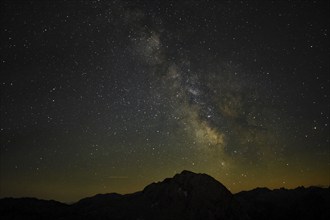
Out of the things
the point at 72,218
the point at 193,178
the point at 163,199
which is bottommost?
the point at 72,218

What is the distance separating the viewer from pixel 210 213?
6398 inches

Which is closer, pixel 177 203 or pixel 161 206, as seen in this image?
pixel 161 206

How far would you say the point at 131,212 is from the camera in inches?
6348

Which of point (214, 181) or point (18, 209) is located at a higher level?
point (214, 181)

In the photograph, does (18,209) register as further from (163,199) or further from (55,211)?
(163,199)

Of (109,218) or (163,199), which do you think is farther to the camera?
(163,199)

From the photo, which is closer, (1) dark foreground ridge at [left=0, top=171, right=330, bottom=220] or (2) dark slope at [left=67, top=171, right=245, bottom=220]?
(1) dark foreground ridge at [left=0, top=171, right=330, bottom=220]

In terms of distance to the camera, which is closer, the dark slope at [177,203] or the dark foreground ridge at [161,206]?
the dark foreground ridge at [161,206]

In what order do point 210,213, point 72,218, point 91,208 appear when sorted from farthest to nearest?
point 91,208, point 210,213, point 72,218

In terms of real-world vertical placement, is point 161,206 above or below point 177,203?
below

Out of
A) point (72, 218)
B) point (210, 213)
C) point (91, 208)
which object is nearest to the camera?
point (72, 218)

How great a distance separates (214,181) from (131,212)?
163ft

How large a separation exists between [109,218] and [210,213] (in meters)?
48.6

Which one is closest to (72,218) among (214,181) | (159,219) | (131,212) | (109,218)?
(109,218)
